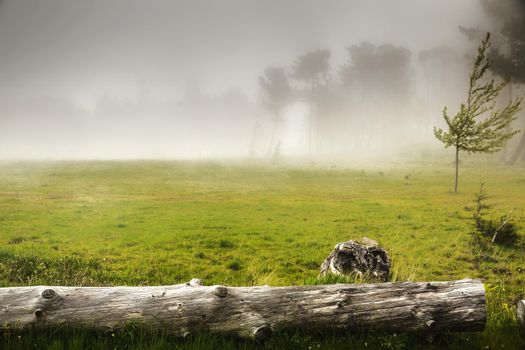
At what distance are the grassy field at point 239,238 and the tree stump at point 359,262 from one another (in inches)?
24.9

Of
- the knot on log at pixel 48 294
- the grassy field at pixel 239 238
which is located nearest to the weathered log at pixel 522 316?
the grassy field at pixel 239 238

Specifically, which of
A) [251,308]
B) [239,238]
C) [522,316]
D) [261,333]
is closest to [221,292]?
[251,308]

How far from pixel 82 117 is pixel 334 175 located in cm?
13445

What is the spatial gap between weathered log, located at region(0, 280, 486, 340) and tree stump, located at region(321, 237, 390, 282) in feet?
10.1

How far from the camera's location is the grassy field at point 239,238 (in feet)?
13.9

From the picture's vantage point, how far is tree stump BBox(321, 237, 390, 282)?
738 cm

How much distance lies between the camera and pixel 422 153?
7788cm

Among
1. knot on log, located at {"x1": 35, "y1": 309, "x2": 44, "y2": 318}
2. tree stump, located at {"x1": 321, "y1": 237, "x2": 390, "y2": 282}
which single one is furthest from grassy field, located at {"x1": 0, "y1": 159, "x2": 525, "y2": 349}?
tree stump, located at {"x1": 321, "y1": 237, "x2": 390, "y2": 282}

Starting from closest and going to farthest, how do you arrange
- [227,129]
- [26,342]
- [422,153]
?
[26,342]
[422,153]
[227,129]

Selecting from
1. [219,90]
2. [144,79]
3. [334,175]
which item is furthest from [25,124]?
[334,175]

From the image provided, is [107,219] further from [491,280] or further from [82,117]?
[82,117]

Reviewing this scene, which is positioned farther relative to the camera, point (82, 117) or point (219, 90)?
point (82, 117)

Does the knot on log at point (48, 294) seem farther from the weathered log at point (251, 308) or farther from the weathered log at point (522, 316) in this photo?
the weathered log at point (522, 316)

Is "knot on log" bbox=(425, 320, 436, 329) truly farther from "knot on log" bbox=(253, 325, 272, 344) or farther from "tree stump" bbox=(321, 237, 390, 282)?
"tree stump" bbox=(321, 237, 390, 282)
